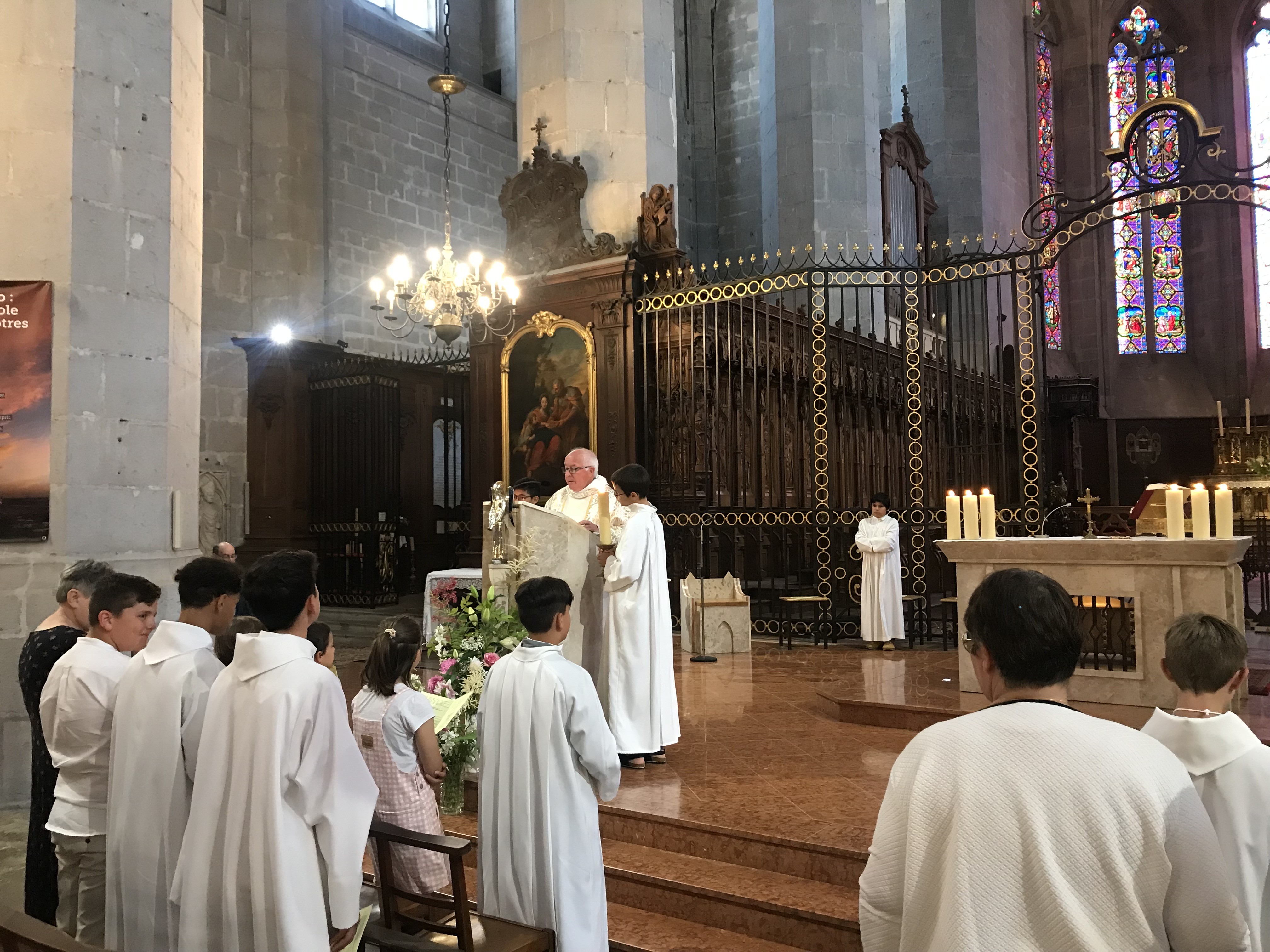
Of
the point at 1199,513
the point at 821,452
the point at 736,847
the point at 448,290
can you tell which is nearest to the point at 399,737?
the point at 736,847

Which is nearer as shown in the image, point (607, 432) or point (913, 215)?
point (607, 432)

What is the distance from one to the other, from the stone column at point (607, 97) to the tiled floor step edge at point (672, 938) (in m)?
8.12

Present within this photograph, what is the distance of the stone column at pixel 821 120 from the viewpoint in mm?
15227

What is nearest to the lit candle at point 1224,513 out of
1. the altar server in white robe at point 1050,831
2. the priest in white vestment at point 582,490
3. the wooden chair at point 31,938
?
the priest in white vestment at point 582,490

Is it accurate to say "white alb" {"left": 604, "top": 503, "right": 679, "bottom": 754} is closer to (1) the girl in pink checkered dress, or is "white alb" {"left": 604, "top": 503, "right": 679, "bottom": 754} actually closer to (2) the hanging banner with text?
(1) the girl in pink checkered dress

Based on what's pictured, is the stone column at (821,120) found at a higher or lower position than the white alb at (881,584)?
higher

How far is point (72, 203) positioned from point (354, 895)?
476cm

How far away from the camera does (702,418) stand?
10391mm

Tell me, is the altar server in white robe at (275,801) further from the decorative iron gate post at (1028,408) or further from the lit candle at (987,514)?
the decorative iron gate post at (1028,408)

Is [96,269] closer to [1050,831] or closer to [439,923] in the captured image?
[439,923]

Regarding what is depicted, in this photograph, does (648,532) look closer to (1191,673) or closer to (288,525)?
(1191,673)

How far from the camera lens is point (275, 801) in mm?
2639

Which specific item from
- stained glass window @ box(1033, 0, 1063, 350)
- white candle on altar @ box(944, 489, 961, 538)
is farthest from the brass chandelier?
stained glass window @ box(1033, 0, 1063, 350)

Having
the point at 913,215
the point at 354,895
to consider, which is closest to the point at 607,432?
the point at 354,895
